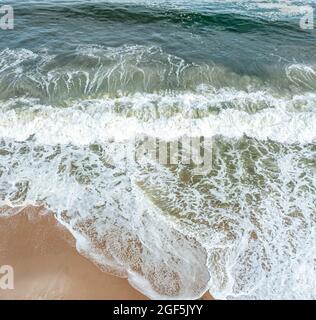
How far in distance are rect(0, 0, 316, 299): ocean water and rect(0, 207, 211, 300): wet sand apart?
21 centimetres

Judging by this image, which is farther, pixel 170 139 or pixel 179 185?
pixel 170 139

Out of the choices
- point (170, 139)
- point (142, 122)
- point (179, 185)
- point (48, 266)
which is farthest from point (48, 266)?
point (142, 122)

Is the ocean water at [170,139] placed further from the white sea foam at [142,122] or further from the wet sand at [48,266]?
the wet sand at [48,266]

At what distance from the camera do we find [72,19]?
47.4ft

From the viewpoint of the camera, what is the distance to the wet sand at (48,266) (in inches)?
211

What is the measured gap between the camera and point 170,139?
872 cm

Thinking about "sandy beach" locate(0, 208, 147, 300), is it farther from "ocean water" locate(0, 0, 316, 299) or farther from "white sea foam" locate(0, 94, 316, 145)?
"white sea foam" locate(0, 94, 316, 145)

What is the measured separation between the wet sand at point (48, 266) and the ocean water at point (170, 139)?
8.1 inches

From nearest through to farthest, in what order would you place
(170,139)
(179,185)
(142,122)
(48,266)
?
1. (48,266)
2. (179,185)
3. (170,139)
4. (142,122)

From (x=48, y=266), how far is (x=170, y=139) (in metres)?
4.33

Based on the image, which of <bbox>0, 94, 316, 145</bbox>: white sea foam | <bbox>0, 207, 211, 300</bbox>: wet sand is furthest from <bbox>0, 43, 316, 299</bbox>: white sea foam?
<bbox>0, 207, 211, 300</bbox>: wet sand

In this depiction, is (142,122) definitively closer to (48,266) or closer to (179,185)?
(179,185)

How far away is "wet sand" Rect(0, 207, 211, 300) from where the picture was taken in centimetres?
537

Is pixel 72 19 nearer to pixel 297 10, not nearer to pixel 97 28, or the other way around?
pixel 97 28
